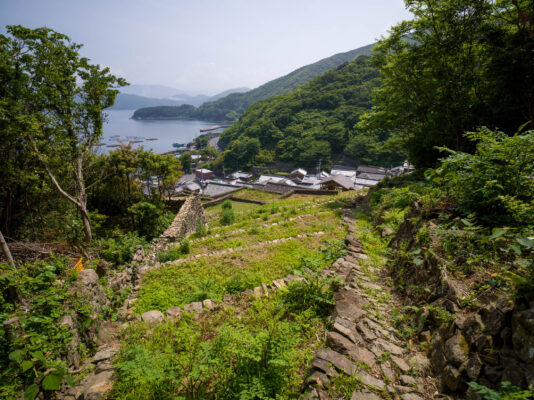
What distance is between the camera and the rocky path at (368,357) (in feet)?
8.01

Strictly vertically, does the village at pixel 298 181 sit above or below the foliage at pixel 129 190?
below

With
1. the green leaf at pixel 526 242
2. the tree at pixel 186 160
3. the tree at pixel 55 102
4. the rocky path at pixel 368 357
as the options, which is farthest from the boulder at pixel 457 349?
the tree at pixel 186 160

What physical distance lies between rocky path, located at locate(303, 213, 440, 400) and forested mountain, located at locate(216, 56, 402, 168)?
58.8 m

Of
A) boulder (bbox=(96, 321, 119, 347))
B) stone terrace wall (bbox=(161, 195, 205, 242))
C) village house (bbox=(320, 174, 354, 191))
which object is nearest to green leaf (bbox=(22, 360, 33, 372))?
boulder (bbox=(96, 321, 119, 347))

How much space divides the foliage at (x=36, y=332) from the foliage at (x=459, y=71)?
13130 mm

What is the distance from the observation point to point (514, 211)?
2.94 metres

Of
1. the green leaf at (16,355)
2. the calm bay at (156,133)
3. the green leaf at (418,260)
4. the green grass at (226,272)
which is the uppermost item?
the calm bay at (156,133)

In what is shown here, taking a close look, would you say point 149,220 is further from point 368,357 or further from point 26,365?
point 368,357

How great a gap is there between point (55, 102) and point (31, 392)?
9.85 metres

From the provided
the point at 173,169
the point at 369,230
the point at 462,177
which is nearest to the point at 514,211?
the point at 462,177

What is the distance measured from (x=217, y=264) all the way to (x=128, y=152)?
36.4ft

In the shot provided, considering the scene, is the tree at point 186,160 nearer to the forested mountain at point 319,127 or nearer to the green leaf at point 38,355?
the forested mountain at point 319,127

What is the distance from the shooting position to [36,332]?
314cm

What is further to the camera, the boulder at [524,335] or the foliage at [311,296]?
the foliage at [311,296]
